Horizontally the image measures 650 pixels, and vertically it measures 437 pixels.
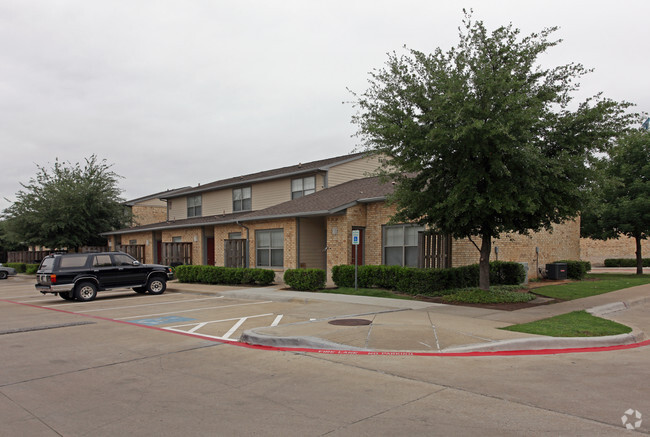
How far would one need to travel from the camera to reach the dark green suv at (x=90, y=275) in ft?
56.3

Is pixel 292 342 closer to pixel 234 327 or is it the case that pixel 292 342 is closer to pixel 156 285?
pixel 234 327

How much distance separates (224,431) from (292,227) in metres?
17.6

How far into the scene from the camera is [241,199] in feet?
98.0

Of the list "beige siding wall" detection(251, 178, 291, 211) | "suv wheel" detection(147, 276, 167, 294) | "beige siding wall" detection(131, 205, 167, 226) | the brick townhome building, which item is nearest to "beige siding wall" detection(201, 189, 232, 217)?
the brick townhome building

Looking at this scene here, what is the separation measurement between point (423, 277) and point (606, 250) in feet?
107

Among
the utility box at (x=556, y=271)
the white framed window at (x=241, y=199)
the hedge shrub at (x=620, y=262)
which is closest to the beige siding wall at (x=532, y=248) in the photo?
the utility box at (x=556, y=271)

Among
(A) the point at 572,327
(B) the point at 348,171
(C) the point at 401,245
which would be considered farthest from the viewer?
(B) the point at 348,171

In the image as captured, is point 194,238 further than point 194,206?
No

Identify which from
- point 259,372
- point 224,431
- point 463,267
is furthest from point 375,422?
point 463,267

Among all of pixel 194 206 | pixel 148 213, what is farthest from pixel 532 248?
pixel 148 213

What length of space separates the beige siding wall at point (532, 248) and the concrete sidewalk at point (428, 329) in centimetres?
422

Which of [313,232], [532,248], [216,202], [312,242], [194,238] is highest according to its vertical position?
[216,202]

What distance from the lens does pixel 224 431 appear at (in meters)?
4.70

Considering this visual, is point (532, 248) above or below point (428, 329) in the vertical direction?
above
